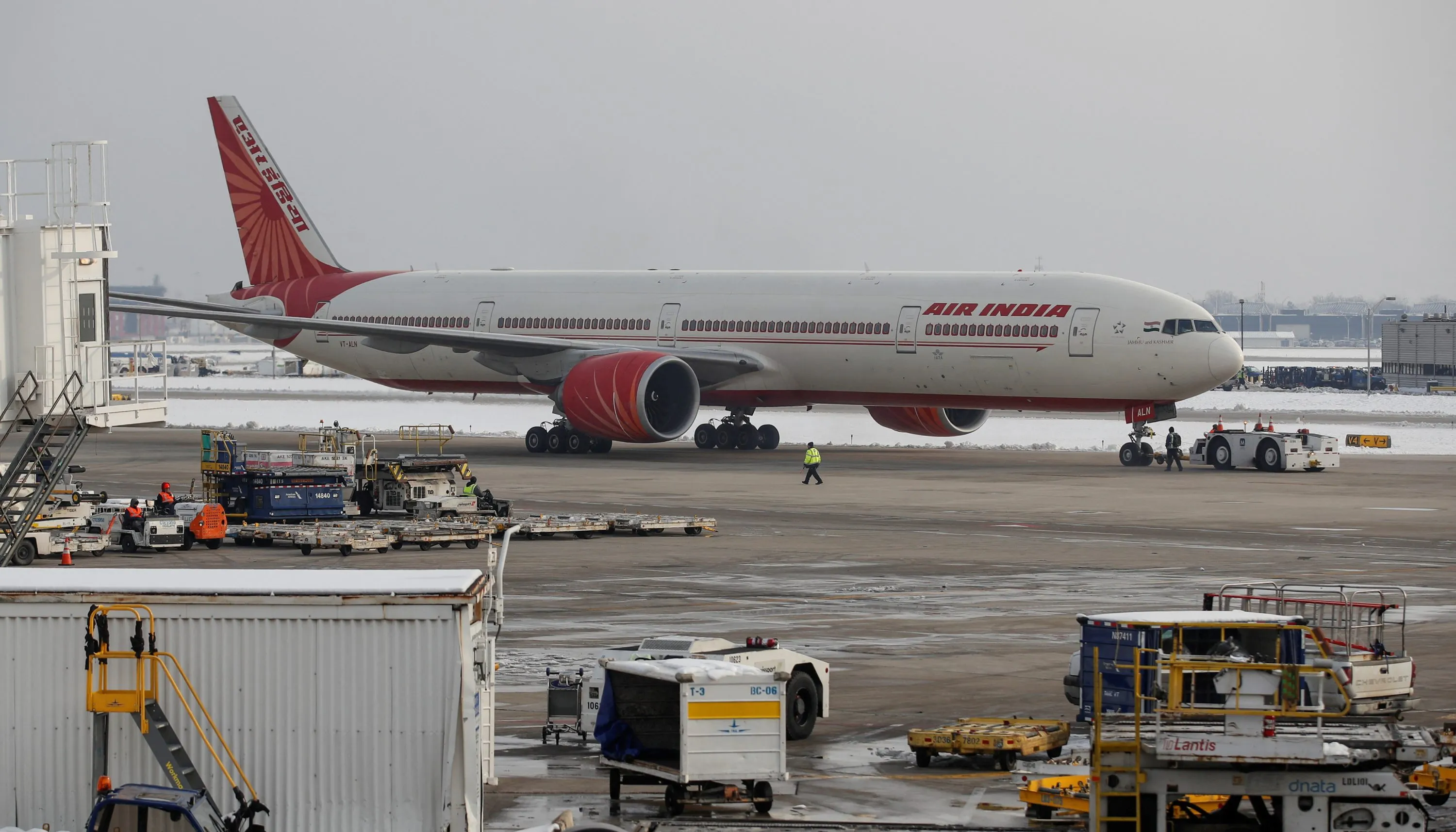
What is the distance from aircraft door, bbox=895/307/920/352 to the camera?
48656 mm

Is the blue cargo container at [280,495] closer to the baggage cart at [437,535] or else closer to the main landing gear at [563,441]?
the baggage cart at [437,535]

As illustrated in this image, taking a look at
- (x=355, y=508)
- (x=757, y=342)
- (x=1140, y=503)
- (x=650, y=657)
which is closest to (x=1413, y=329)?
(x=757, y=342)

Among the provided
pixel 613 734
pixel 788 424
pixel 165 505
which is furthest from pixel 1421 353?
pixel 613 734

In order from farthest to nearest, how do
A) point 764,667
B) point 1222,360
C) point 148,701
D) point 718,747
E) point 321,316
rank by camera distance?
point 321,316 < point 1222,360 < point 764,667 < point 718,747 < point 148,701

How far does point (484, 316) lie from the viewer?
2247 inches

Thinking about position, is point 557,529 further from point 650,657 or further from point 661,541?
point 650,657

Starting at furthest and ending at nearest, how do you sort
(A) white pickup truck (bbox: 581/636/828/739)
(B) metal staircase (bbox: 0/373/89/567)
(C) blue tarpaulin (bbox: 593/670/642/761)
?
(B) metal staircase (bbox: 0/373/89/567)
(A) white pickup truck (bbox: 581/636/828/739)
(C) blue tarpaulin (bbox: 593/670/642/761)

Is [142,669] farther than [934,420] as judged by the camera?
No

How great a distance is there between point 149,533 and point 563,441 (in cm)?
2327

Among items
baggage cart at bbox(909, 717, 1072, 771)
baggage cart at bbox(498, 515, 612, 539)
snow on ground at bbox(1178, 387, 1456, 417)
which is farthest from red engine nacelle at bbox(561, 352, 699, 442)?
snow on ground at bbox(1178, 387, 1456, 417)

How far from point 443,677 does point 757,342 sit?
130 feet

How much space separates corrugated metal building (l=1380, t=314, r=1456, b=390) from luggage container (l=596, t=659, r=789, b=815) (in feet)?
357

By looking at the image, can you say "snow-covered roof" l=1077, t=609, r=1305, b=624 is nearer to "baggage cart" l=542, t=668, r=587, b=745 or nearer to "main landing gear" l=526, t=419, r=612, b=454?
"baggage cart" l=542, t=668, r=587, b=745

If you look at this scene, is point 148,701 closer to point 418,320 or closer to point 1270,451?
point 1270,451
